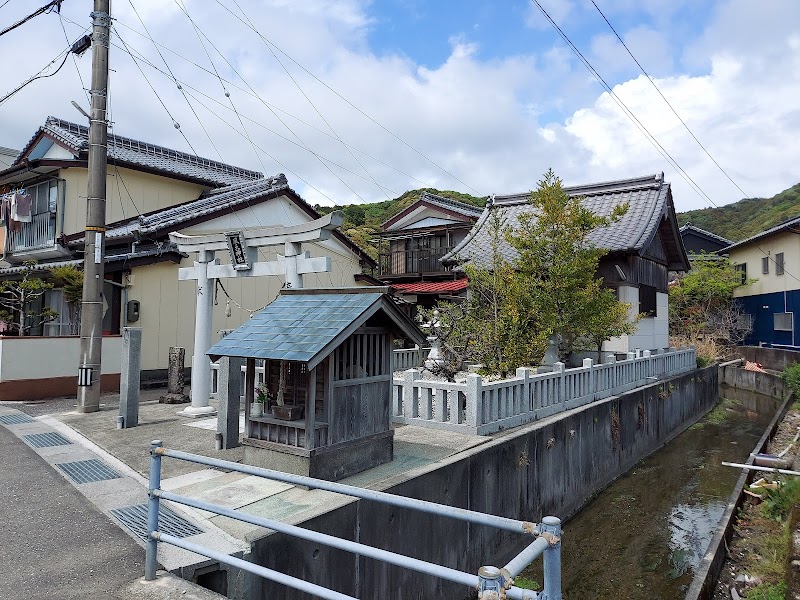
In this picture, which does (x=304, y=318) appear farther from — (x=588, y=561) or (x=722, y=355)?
(x=722, y=355)

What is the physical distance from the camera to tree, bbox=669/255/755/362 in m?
30.1

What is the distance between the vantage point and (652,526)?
1020cm

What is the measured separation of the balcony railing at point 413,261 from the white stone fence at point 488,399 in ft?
46.3

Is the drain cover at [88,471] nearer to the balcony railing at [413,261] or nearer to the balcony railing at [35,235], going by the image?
the balcony railing at [35,235]

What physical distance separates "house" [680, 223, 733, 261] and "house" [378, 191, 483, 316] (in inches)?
861

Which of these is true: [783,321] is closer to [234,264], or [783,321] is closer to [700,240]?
[700,240]

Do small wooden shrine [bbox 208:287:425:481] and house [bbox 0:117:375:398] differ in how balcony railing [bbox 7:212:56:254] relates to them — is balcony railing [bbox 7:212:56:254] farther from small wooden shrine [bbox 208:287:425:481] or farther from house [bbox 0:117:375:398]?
small wooden shrine [bbox 208:287:425:481]

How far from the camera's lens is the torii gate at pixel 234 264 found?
10.2 m

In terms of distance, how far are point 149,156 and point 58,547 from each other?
18492mm

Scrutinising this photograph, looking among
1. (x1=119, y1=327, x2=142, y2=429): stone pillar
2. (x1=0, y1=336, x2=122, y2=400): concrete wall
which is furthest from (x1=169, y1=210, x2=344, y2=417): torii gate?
(x1=0, y1=336, x2=122, y2=400): concrete wall

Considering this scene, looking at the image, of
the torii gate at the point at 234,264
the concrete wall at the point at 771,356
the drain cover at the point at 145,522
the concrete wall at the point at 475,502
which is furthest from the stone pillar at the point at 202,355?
the concrete wall at the point at 771,356

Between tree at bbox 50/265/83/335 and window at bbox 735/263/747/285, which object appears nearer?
tree at bbox 50/265/83/335

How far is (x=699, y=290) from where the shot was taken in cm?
3070

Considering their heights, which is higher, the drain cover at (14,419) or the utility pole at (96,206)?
the utility pole at (96,206)
